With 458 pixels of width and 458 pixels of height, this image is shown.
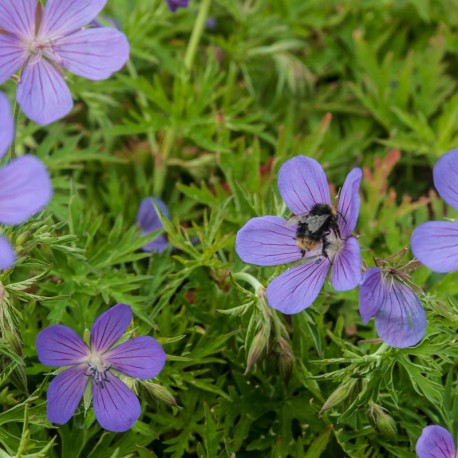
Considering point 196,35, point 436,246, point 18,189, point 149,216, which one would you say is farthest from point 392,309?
point 196,35

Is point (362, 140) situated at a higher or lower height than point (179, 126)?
lower

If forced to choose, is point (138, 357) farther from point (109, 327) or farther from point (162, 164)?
point (162, 164)

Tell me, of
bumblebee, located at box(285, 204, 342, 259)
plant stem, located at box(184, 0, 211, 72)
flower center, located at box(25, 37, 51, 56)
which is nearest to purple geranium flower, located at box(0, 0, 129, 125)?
flower center, located at box(25, 37, 51, 56)

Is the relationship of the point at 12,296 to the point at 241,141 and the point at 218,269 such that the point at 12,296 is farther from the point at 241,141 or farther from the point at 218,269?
the point at 241,141

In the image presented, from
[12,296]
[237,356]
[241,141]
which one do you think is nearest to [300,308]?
[237,356]

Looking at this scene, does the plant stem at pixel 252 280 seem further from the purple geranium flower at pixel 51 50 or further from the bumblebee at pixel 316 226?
the purple geranium flower at pixel 51 50
